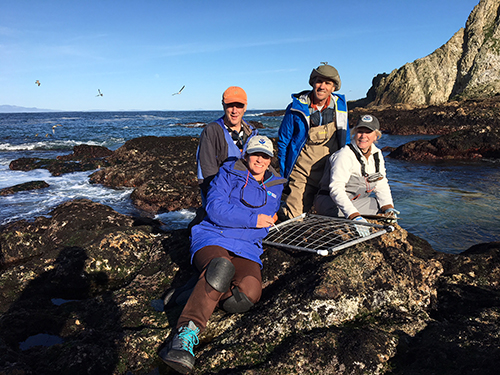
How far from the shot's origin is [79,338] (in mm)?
3217

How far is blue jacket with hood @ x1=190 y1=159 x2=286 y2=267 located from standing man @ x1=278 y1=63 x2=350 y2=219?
4.66 ft

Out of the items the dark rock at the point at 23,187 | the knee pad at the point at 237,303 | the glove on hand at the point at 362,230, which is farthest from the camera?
the dark rock at the point at 23,187

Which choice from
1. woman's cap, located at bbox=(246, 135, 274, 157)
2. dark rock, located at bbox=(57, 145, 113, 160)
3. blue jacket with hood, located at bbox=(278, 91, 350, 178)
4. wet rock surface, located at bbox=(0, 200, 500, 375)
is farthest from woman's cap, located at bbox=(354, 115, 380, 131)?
dark rock, located at bbox=(57, 145, 113, 160)

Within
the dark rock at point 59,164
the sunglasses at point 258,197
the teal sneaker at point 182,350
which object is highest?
the sunglasses at point 258,197

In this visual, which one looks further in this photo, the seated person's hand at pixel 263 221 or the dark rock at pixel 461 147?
the dark rock at pixel 461 147

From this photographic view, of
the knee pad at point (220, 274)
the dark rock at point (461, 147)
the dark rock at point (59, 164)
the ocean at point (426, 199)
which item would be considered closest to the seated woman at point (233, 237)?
the knee pad at point (220, 274)

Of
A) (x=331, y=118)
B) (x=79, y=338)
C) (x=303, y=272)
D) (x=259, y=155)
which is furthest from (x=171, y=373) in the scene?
(x=331, y=118)

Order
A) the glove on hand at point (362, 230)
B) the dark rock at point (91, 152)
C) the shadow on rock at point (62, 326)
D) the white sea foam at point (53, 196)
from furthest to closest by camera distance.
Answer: the dark rock at point (91, 152), the white sea foam at point (53, 196), the glove on hand at point (362, 230), the shadow on rock at point (62, 326)

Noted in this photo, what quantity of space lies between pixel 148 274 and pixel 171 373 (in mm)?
1970

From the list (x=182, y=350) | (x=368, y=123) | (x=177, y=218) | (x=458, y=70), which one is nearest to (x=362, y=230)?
(x=368, y=123)

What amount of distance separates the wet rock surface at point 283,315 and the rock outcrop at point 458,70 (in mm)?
60844

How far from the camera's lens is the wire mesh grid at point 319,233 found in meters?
3.94

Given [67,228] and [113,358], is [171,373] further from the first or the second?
[67,228]

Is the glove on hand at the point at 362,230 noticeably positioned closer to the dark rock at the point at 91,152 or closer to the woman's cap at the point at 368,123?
the woman's cap at the point at 368,123
